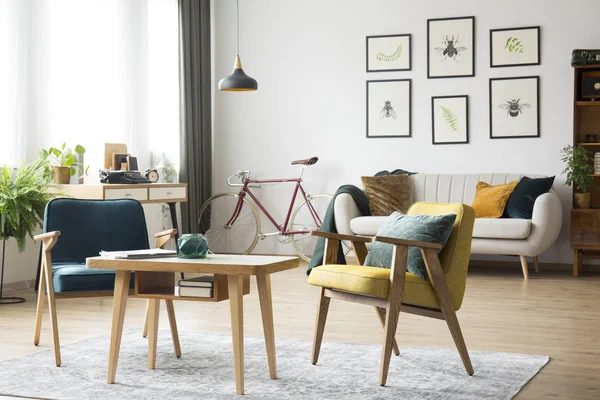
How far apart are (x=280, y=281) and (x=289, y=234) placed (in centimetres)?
138

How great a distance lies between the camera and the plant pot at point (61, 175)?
5.99 m

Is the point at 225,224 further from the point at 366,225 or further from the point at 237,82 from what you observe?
the point at 237,82

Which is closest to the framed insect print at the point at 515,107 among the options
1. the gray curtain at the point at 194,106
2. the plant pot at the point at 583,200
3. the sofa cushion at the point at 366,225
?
the plant pot at the point at 583,200

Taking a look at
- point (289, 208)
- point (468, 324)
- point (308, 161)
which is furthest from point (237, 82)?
point (468, 324)

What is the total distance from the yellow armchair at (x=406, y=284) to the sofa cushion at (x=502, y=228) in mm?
2964

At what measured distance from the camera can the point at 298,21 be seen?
26.6 ft

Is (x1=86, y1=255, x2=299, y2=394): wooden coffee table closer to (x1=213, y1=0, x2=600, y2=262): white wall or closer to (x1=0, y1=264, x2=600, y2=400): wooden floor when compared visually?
(x1=0, y1=264, x2=600, y2=400): wooden floor

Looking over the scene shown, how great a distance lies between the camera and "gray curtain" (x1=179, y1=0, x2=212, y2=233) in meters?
7.84

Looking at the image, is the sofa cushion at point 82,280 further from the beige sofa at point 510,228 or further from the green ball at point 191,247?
the beige sofa at point 510,228

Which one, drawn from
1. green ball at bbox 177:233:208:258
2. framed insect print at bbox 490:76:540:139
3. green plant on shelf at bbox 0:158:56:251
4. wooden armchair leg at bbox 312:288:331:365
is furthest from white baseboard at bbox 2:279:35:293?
framed insect print at bbox 490:76:540:139

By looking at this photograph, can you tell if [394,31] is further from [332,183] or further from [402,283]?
[402,283]

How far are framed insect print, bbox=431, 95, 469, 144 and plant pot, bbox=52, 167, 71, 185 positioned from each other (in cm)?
331

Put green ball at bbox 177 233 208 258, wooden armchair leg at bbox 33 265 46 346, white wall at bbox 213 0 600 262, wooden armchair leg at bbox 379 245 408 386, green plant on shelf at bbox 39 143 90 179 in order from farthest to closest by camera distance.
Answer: white wall at bbox 213 0 600 262
green plant on shelf at bbox 39 143 90 179
wooden armchair leg at bbox 33 265 46 346
green ball at bbox 177 233 208 258
wooden armchair leg at bbox 379 245 408 386

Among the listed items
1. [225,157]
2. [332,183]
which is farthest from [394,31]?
[225,157]
